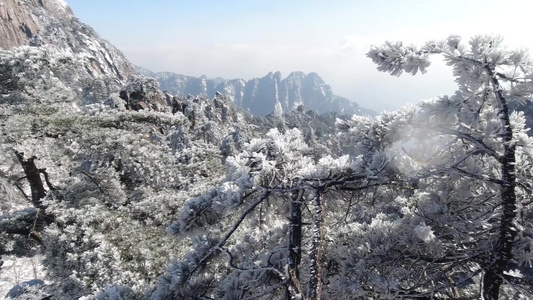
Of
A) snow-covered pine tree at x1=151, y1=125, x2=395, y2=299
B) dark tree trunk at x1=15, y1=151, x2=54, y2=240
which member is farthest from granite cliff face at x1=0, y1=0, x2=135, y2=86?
snow-covered pine tree at x1=151, y1=125, x2=395, y2=299

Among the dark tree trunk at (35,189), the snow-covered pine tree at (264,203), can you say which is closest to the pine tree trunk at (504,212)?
the snow-covered pine tree at (264,203)

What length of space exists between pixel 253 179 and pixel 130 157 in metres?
5.74

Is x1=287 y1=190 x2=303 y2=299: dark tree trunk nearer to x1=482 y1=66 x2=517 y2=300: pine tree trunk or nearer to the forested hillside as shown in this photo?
the forested hillside

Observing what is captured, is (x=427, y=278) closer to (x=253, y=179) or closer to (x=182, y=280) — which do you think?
(x=253, y=179)

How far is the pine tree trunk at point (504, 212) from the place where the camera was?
6.91 feet

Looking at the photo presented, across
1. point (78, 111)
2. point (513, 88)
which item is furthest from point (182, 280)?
point (78, 111)

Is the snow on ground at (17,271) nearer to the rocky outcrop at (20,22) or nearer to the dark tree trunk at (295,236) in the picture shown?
the dark tree trunk at (295,236)

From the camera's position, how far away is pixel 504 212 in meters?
2.20

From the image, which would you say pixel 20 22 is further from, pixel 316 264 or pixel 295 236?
pixel 316 264

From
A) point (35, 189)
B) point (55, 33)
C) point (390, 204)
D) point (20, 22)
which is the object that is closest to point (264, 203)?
point (390, 204)

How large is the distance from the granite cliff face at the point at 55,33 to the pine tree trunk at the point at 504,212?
6339cm

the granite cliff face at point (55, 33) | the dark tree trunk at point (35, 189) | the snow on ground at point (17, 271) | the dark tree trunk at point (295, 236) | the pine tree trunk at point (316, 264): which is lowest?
the snow on ground at point (17, 271)

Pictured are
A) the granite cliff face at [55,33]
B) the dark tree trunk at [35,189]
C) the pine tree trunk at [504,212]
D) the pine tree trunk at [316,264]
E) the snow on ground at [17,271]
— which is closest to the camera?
the pine tree trunk at [316,264]

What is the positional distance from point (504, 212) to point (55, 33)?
102738 mm
